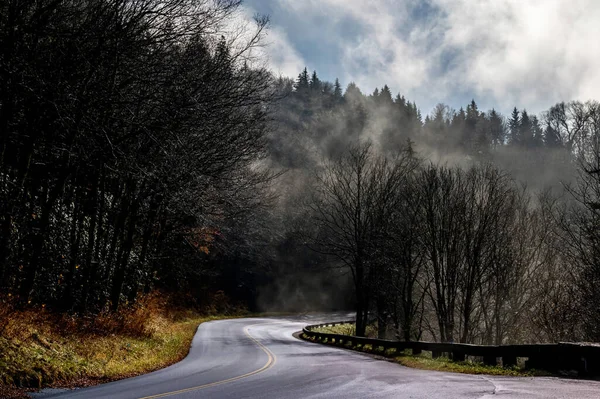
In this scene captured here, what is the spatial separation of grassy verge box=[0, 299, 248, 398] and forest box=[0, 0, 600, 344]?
3.72 ft

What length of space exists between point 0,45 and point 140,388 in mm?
7941

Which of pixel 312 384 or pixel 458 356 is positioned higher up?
pixel 458 356

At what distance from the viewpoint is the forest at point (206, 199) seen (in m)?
9.51

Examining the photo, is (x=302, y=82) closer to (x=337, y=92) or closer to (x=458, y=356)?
(x=337, y=92)

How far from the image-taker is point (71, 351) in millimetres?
12703

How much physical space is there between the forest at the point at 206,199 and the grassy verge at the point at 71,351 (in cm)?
113

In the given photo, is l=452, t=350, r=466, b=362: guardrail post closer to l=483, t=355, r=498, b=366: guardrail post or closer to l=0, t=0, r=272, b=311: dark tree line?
l=483, t=355, r=498, b=366: guardrail post

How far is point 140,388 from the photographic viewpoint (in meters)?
10.6

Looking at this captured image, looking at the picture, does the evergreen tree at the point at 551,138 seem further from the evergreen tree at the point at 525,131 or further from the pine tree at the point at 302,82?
the pine tree at the point at 302,82

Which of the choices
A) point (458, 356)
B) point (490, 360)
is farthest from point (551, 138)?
point (490, 360)

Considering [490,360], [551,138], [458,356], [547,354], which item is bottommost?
[458,356]

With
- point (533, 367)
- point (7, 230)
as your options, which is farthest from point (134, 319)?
point (533, 367)

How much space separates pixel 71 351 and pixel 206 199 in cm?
847

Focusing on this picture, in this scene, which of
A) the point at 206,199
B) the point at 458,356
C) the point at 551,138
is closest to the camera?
the point at 458,356
